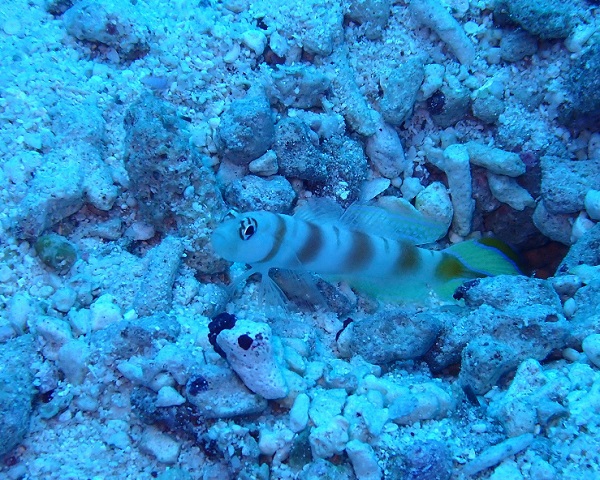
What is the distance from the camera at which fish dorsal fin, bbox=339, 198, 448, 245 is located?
9.73 ft

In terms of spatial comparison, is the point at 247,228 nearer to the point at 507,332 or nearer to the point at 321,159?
the point at 321,159

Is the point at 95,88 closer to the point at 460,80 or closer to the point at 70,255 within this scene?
the point at 70,255

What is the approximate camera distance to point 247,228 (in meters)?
2.43

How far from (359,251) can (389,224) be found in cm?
31

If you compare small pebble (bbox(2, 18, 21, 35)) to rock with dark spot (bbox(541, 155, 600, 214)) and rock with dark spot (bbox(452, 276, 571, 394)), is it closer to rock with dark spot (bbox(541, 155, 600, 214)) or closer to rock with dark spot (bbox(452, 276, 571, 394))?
rock with dark spot (bbox(452, 276, 571, 394))

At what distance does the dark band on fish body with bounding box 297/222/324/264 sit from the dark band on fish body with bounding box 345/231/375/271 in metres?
0.22

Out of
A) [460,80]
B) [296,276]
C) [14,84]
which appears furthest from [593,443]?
[14,84]

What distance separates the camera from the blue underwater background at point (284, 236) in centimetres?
192

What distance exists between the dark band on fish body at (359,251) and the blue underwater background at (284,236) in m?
0.13

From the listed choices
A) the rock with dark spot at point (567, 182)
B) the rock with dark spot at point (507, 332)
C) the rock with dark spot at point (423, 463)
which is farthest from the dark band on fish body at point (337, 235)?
the rock with dark spot at point (567, 182)

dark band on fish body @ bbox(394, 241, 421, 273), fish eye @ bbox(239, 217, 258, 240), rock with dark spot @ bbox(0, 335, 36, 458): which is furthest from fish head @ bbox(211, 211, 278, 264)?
rock with dark spot @ bbox(0, 335, 36, 458)

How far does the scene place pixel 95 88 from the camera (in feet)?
9.72

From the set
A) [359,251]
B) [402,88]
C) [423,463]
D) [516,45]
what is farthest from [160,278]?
[516,45]

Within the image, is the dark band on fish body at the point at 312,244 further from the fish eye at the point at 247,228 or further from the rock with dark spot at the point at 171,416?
the rock with dark spot at the point at 171,416
